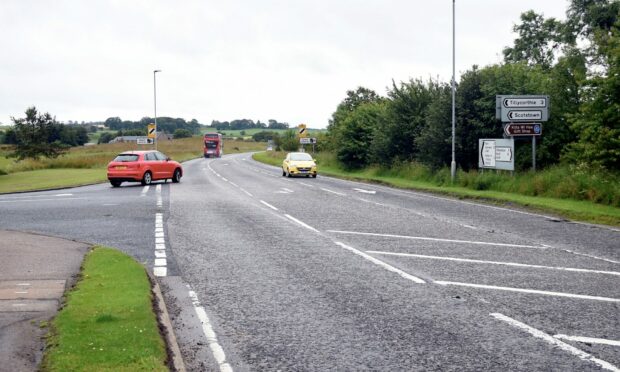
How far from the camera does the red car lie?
1267 inches

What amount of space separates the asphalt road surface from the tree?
6877 centimetres

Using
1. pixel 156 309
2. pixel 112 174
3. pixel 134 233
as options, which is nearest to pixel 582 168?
pixel 134 233

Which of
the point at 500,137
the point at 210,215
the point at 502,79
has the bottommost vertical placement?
the point at 210,215

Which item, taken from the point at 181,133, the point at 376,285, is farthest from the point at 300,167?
the point at 181,133

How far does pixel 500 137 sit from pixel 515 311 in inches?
945

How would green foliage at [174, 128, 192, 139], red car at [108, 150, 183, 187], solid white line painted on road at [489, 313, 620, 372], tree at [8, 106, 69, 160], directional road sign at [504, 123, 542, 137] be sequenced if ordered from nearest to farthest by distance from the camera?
solid white line painted on road at [489, 313, 620, 372], directional road sign at [504, 123, 542, 137], red car at [108, 150, 183, 187], tree at [8, 106, 69, 160], green foliage at [174, 128, 192, 139]

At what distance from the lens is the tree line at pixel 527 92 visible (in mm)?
21719

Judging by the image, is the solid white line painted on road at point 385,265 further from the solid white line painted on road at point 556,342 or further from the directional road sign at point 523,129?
the directional road sign at point 523,129

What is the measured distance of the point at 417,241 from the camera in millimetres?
13055

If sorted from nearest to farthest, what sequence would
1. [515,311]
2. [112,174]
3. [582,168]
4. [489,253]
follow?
1. [515,311]
2. [489,253]
3. [582,168]
4. [112,174]

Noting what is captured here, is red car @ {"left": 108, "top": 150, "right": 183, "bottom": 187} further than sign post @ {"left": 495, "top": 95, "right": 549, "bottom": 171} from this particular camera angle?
Yes

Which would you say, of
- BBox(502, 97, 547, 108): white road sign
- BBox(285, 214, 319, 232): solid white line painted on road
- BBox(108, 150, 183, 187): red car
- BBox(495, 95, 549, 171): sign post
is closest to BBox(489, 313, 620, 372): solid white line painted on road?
BBox(285, 214, 319, 232): solid white line painted on road

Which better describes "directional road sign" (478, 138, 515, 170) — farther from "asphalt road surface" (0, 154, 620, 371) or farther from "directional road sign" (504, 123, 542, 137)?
"asphalt road surface" (0, 154, 620, 371)

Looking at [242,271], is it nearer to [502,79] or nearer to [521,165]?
[521,165]
